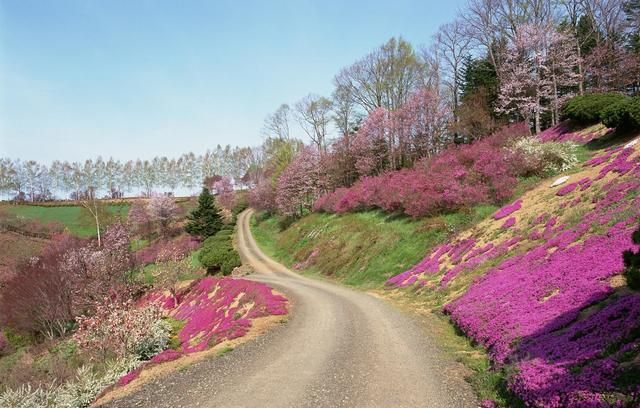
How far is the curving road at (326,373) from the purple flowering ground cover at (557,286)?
1693 mm

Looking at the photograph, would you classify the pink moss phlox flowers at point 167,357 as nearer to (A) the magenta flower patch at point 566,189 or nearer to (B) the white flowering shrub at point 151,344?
(B) the white flowering shrub at point 151,344

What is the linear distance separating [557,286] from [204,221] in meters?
55.1

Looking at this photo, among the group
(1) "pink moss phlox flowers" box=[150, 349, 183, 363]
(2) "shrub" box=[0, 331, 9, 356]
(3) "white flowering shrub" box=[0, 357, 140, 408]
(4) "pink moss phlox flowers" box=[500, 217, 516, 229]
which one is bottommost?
(2) "shrub" box=[0, 331, 9, 356]

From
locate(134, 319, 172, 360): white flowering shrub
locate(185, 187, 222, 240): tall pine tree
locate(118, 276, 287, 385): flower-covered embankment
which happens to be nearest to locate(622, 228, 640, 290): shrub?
locate(118, 276, 287, 385): flower-covered embankment

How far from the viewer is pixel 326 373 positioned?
33.3 ft

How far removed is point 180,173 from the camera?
135 meters

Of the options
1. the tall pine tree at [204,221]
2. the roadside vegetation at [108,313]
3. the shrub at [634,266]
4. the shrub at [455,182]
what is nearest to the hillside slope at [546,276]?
the shrub at [634,266]

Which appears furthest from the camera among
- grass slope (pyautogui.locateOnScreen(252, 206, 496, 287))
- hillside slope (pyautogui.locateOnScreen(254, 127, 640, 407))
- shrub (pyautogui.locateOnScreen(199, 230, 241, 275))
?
shrub (pyautogui.locateOnScreen(199, 230, 241, 275))

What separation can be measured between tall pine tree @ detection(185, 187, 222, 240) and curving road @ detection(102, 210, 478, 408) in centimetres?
4823

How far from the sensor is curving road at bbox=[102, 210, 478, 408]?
28.6 ft

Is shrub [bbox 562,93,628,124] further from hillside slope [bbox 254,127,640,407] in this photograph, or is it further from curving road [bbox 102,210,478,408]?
curving road [bbox 102,210,478,408]

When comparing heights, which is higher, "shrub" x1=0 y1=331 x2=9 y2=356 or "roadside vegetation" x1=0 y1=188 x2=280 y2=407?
"roadside vegetation" x1=0 y1=188 x2=280 y2=407

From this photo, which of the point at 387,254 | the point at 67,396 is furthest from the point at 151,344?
the point at 387,254

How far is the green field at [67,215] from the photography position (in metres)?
75.6
